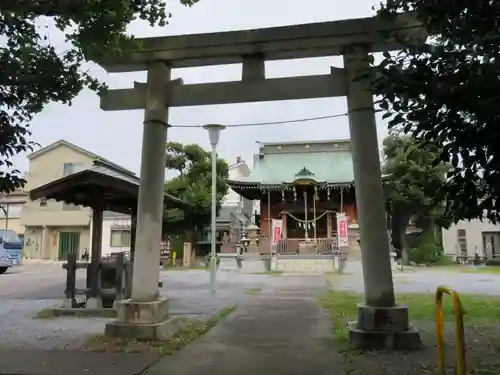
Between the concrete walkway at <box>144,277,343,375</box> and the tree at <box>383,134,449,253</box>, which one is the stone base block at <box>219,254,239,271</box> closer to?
the tree at <box>383,134,449,253</box>

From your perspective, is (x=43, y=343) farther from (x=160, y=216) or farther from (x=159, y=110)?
(x=159, y=110)

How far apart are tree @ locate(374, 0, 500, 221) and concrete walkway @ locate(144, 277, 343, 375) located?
9.07ft

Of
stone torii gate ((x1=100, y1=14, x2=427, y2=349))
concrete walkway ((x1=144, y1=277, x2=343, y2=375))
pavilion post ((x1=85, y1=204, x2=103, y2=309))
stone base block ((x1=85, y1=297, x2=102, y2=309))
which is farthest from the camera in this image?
pavilion post ((x1=85, y1=204, x2=103, y2=309))

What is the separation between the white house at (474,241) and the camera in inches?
1452

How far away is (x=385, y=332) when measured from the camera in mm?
6262

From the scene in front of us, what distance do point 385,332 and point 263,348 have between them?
161 cm

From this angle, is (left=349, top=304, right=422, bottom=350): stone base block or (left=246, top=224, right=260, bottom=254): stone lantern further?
(left=246, top=224, right=260, bottom=254): stone lantern

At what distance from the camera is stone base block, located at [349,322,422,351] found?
6197mm

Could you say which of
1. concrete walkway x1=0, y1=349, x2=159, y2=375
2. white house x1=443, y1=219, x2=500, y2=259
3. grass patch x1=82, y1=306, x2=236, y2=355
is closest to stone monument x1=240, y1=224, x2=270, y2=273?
grass patch x1=82, y1=306, x2=236, y2=355

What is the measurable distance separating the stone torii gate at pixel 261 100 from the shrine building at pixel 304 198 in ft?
59.0

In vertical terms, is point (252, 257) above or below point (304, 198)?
below

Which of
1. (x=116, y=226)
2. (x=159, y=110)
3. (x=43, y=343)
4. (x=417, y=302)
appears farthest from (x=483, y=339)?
(x=116, y=226)

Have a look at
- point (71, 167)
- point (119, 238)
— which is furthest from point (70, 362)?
point (71, 167)

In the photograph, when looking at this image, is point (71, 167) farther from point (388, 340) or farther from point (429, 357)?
point (429, 357)
